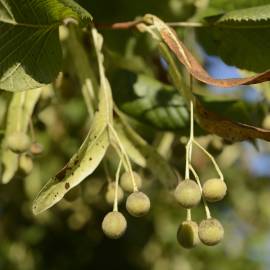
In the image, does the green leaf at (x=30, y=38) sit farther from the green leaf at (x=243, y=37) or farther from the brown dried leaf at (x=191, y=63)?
the green leaf at (x=243, y=37)

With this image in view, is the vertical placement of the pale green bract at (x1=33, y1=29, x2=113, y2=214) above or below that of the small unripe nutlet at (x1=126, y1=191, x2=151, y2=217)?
above

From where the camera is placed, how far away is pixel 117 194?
1350 mm

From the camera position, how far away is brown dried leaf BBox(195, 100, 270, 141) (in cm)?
125

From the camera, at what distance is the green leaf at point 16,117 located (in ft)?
5.19

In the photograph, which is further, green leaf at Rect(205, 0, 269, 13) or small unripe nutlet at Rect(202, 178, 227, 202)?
green leaf at Rect(205, 0, 269, 13)

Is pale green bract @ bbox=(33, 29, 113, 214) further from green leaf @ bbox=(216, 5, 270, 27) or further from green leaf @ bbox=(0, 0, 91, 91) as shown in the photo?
green leaf @ bbox=(216, 5, 270, 27)

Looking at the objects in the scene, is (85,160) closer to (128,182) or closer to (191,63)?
(128,182)

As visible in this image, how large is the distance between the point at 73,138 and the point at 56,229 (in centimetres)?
42

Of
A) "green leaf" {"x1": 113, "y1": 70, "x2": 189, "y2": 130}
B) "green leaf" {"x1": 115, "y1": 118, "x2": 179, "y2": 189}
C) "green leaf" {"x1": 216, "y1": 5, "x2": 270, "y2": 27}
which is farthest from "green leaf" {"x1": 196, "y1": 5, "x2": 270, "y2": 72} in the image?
"green leaf" {"x1": 115, "y1": 118, "x2": 179, "y2": 189}

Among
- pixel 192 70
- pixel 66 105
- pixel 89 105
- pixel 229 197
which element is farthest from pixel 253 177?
pixel 192 70

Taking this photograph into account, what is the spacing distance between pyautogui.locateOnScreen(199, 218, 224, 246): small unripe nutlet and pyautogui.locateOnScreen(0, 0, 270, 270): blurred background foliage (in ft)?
0.89

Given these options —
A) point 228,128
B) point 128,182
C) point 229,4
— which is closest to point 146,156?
point 128,182

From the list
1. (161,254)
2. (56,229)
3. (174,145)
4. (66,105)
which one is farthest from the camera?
(161,254)

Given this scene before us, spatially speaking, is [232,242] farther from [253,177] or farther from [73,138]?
[73,138]
